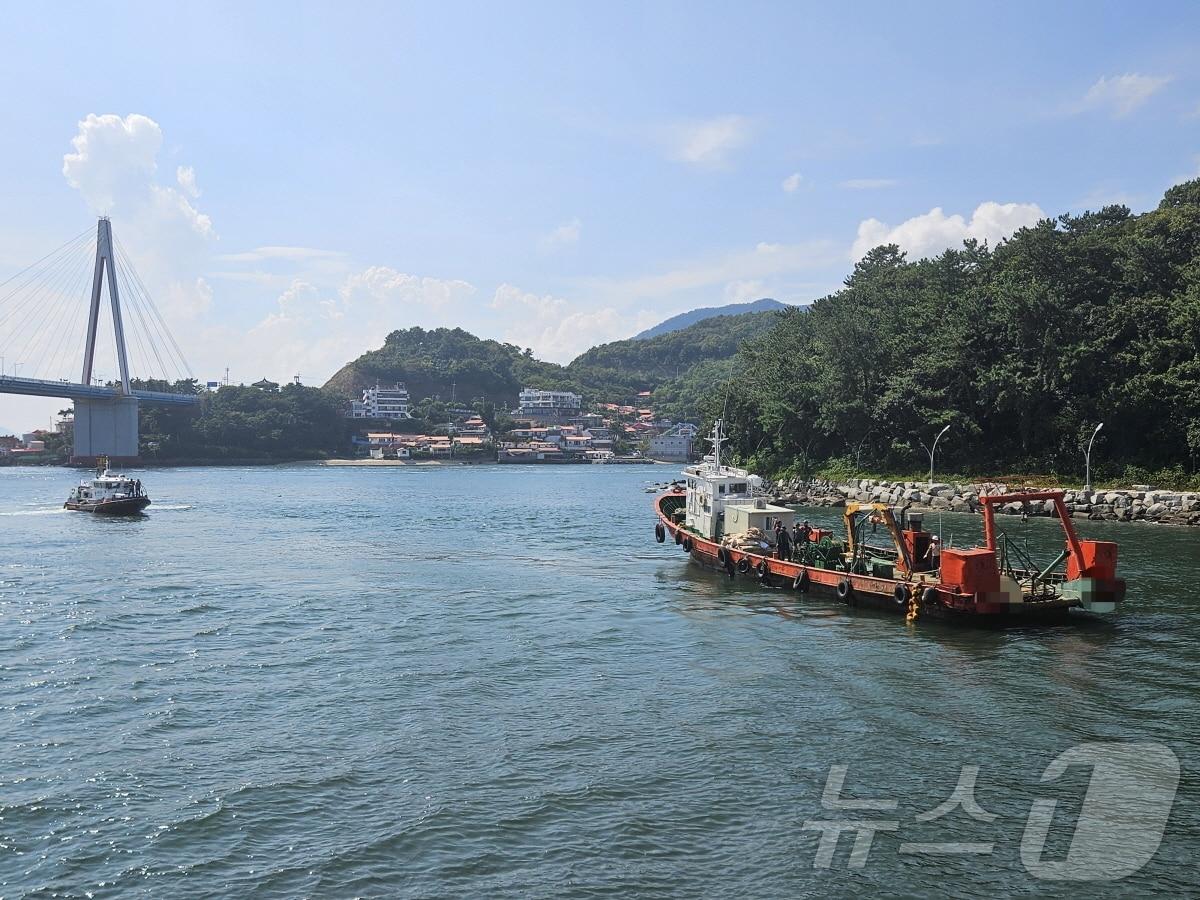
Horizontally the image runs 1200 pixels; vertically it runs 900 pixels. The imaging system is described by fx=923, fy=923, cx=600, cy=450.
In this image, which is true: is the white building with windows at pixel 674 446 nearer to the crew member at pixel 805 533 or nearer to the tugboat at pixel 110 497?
the tugboat at pixel 110 497

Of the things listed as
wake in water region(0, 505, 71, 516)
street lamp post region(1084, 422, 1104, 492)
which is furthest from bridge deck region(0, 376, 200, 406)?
street lamp post region(1084, 422, 1104, 492)

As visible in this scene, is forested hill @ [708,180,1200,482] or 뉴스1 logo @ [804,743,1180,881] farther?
forested hill @ [708,180,1200,482]

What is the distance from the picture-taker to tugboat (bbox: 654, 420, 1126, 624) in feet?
72.2

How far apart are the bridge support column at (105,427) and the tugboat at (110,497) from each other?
59.0 m

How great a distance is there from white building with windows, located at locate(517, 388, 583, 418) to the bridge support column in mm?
94222

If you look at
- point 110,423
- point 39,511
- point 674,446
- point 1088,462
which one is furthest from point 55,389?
point 1088,462

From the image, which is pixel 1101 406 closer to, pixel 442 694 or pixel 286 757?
pixel 442 694

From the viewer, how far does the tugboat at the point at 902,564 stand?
72.2 feet

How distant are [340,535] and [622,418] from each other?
155 metres

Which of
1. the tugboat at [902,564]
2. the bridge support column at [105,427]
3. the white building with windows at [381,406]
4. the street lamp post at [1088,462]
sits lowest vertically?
the tugboat at [902,564]

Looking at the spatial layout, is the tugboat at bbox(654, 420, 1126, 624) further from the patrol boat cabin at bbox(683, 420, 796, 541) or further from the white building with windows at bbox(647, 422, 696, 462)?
the white building with windows at bbox(647, 422, 696, 462)

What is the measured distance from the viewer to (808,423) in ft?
235

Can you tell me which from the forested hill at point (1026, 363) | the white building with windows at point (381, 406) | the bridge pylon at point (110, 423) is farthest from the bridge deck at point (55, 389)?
the forested hill at point (1026, 363)

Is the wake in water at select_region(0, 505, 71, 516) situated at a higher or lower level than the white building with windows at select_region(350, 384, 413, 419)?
lower
